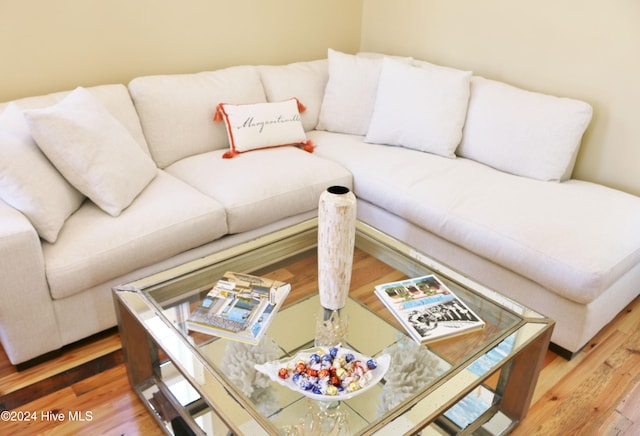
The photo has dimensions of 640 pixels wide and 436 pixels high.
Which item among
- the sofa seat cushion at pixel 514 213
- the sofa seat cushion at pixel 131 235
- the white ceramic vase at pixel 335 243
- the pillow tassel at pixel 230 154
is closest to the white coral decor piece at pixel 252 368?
the white ceramic vase at pixel 335 243

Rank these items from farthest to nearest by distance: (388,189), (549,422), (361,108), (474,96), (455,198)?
(361,108), (474,96), (388,189), (455,198), (549,422)

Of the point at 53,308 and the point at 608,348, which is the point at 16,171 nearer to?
the point at 53,308

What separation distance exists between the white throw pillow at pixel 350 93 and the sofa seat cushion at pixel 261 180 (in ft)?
1.36

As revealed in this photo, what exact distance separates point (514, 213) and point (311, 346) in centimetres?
109

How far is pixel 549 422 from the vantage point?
1721 millimetres

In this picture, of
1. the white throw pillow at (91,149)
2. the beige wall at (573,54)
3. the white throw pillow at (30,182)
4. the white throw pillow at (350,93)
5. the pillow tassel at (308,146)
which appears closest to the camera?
the white throw pillow at (30,182)

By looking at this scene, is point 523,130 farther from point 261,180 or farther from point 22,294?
point 22,294

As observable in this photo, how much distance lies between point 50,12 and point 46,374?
154 cm

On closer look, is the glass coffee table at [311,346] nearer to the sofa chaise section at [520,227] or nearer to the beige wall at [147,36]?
the sofa chaise section at [520,227]

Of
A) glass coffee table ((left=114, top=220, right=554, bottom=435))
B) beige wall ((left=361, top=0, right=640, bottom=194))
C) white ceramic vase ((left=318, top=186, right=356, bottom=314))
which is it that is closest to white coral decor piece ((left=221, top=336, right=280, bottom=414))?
glass coffee table ((left=114, top=220, right=554, bottom=435))

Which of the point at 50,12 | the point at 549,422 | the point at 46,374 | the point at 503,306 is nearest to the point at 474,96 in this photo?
the point at 503,306

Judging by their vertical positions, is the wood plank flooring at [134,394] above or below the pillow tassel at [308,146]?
below

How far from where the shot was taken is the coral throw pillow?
257 centimetres

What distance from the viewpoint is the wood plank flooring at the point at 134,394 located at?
1.65 meters
